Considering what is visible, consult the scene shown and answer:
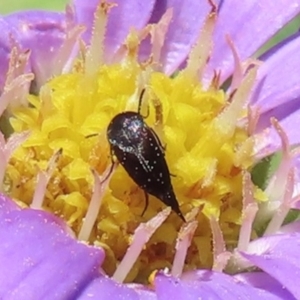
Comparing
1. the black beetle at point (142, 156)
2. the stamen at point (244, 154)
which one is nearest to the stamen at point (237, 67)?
the stamen at point (244, 154)

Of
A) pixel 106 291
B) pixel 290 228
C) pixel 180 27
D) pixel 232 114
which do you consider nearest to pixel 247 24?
pixel 180 27

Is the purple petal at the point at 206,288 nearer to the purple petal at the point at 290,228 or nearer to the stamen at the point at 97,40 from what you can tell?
the purple petal at the point at 290,228

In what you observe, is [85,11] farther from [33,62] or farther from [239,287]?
[239,287]

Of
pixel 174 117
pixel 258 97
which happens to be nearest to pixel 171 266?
pixel 174 117

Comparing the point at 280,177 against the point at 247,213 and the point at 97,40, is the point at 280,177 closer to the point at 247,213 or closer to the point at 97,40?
the point at 247,213

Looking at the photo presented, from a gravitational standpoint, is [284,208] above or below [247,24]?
below

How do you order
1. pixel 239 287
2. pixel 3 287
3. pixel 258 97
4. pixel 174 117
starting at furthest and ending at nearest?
pixel 258 97 < pixel 174 117 < pixel 239 287 < pixel 3 287
